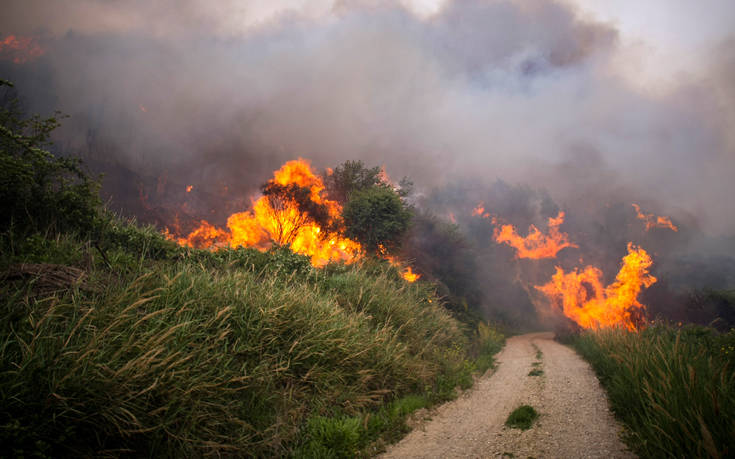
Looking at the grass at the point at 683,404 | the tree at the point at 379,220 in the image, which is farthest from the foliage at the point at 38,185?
the tree at the point at 379,220

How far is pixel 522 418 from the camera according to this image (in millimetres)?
5453

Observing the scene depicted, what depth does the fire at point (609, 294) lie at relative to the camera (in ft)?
87.2

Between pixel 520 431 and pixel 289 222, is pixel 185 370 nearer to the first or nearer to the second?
pixel 520 431

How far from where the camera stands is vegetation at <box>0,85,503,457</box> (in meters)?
2.83

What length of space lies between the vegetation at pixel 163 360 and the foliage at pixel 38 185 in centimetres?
3

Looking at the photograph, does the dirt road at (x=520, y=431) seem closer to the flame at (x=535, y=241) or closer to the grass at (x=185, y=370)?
the grass at (x=185, y=370)

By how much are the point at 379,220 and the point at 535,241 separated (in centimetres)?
3123

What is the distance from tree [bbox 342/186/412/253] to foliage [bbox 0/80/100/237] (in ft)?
59.4

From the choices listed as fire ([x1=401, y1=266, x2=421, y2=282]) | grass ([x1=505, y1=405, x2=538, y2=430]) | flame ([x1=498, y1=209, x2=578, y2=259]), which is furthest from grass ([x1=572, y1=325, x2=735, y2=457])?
flame ([x1=498, y1=209, x2=578, y2=259])

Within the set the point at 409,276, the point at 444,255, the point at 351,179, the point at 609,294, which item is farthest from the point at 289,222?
the point at 609,294

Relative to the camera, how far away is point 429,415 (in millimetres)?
6062

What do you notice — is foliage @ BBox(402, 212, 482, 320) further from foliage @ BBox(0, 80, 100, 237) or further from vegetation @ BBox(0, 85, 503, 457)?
Result: foliage @ BBox(0, 80, 100, 237)

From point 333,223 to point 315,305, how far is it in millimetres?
22288

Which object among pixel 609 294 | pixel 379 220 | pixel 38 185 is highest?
pixel 379 220
